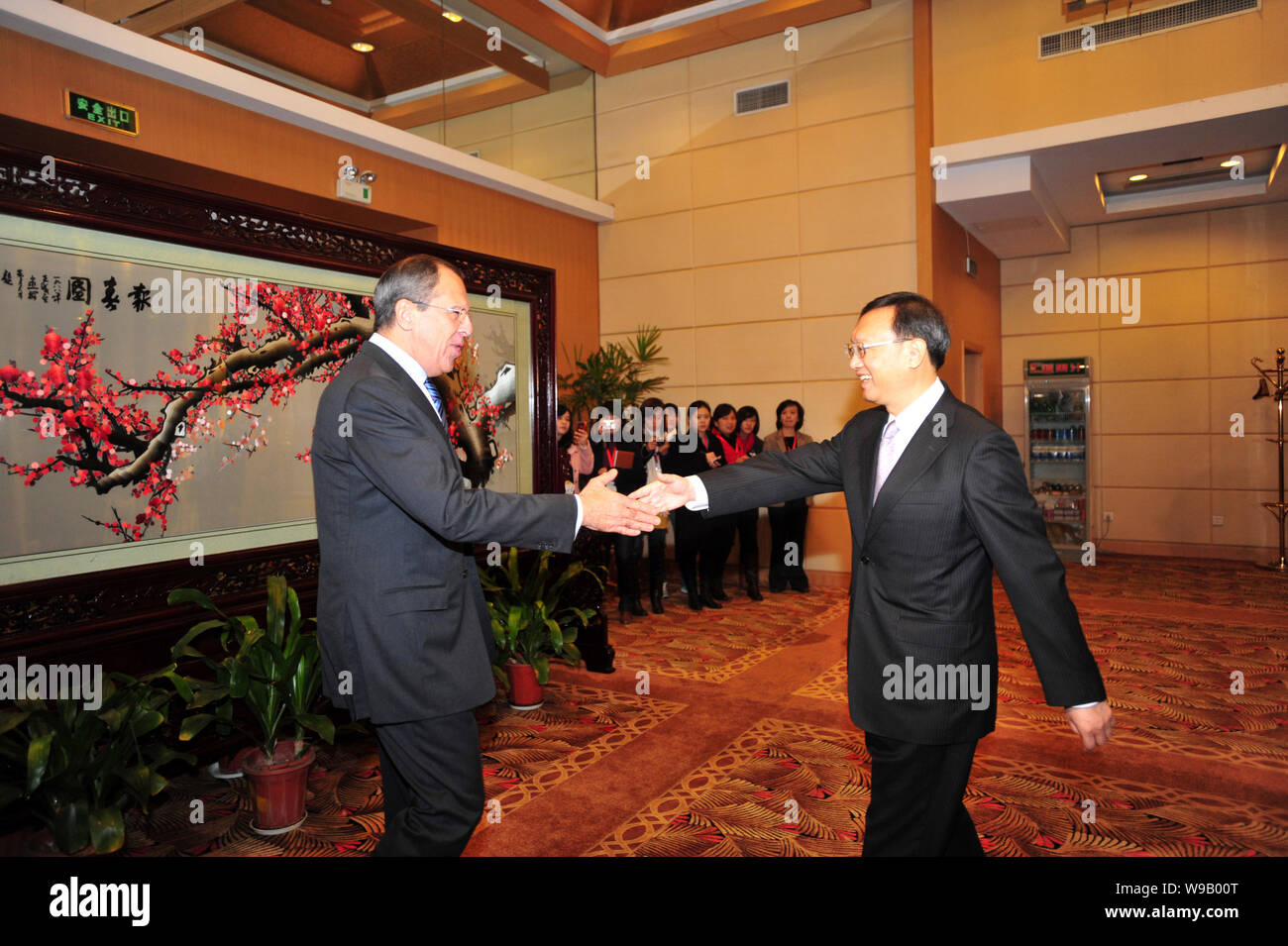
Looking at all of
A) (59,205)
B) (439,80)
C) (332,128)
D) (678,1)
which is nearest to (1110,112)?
(678,1)

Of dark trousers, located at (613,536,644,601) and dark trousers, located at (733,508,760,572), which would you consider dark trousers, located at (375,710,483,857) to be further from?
dark trousers, located at (733,508,760,572)

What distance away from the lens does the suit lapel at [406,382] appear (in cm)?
198

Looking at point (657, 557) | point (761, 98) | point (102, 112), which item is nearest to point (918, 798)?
point (657, 557)

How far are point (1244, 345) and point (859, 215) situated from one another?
4502mm

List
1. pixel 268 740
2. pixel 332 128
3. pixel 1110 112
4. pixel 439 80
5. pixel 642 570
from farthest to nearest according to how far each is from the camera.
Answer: pixel 642 570
pixel 439 80
pixel 1110 112
pixel 332 128
pixel 268 740

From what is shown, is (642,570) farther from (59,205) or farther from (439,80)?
(59,205)

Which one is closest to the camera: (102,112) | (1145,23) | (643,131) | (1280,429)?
(102,112)

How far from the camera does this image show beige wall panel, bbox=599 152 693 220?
343 inches

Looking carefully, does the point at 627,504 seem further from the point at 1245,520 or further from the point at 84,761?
the point at 1245,520

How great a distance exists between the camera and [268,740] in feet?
10.2

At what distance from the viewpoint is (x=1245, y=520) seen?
28.9ft

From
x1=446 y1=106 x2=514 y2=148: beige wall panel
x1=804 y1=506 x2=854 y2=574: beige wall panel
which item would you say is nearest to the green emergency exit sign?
x1=446 y1=106 x2=514 y2=148: beige wall panel
